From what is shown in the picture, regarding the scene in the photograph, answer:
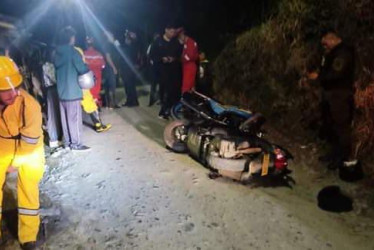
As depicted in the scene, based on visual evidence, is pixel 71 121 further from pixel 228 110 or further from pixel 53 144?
pixel 228 110

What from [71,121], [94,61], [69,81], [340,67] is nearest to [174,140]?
[71,121]

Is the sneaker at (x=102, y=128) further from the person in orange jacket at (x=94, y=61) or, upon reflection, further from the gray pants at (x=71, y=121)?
the person in orange jacket at (x=94, y=61)

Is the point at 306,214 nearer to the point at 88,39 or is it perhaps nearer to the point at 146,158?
the point at 146,158

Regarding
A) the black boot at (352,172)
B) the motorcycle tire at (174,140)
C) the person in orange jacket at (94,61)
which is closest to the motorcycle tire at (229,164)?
the motorcycle tire at (174,140)

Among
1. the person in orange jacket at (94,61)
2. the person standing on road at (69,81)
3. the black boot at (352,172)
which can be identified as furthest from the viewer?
the person in orange jacket at (94,61)

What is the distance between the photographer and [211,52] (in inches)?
453

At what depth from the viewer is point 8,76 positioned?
3.41 m

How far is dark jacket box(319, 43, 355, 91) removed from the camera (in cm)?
558

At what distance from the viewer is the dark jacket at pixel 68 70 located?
20.7 ft

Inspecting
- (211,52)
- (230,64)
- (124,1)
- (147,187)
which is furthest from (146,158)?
(124,1)

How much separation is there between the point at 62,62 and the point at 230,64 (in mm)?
4211

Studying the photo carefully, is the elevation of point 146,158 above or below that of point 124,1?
below

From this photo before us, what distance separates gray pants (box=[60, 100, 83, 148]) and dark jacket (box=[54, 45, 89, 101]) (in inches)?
5.5

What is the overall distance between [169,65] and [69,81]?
271 centimetres
